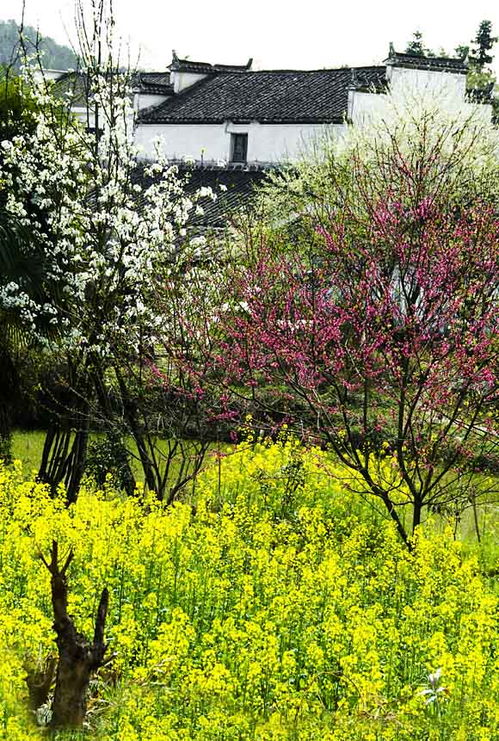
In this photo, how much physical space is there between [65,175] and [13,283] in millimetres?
1681

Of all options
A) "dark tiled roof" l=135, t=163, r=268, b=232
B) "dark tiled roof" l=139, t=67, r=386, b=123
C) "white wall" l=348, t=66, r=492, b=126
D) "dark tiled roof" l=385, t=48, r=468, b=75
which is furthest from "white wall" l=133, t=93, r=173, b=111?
"dark tiled roof" l=385, t=48, r=468, b=75

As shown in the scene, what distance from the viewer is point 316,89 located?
3778 centimetres

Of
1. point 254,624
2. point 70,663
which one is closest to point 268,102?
point 254,624

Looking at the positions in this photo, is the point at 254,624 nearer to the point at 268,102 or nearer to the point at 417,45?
the point at 268,102

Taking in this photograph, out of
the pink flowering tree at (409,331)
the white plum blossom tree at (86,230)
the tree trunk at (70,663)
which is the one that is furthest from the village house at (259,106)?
the tree trunk at (70,663)

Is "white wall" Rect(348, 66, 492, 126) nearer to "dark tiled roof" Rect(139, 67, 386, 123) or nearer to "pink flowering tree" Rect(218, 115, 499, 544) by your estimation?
"dark tiled roof" Rect(139, 67, 386, 123)

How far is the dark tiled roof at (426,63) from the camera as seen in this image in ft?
116

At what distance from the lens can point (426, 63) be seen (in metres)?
35.9

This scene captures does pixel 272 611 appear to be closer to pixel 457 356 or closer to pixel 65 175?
pixel 457 356

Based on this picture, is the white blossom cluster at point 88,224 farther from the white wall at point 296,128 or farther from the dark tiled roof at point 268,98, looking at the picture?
the dark tiled roof at point 268,98

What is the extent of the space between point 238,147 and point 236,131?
59 cm

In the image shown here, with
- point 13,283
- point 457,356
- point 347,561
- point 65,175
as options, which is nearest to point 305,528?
point 347,561

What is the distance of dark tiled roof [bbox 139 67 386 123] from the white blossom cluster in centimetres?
2206

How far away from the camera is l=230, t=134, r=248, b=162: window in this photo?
38.4m
